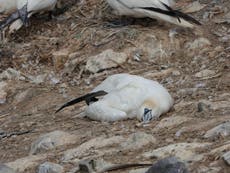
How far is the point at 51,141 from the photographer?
5.72 m

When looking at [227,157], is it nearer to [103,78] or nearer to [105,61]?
[103,78]

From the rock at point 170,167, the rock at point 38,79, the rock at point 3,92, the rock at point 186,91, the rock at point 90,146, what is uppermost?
the rock at point 170,167

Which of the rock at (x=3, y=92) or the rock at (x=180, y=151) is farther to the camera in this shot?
the rock at (x=3, y=92)

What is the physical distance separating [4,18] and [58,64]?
156cm

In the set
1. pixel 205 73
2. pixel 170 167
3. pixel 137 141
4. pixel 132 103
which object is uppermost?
pixel 170 167

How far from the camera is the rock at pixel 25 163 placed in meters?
5.20

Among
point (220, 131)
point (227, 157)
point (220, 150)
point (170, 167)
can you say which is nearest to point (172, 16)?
point (220, 131)

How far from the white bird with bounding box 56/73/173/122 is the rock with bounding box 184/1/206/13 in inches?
101

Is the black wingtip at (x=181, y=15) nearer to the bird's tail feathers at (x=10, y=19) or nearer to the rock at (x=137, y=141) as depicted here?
the bird's tail feathers at (x=10, y=19)

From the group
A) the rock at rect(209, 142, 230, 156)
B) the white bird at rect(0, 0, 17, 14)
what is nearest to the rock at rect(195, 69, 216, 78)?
the rock at rect(209, 142, 230, 156)

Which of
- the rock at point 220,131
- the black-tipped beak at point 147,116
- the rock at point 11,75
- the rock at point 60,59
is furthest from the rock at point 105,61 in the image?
the rock at point 220,131

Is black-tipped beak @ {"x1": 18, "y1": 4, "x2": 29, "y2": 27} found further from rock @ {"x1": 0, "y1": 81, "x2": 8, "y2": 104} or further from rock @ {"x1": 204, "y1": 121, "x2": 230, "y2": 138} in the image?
rock @ {"x1": 204, "y1": 121, "x2": 230, "y2": 138}

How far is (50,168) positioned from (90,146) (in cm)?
51

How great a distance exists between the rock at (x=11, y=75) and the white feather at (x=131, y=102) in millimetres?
2096
